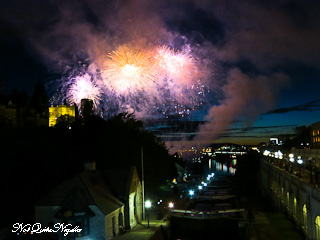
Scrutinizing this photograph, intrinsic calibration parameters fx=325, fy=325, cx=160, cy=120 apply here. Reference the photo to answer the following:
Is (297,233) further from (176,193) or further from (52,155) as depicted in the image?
(176,193)

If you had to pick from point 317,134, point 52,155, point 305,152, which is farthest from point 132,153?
point 317,134

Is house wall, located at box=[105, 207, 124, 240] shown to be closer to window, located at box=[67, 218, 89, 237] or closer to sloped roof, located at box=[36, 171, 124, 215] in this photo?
sloped roof, located at box=[36, 171, 124, 215]

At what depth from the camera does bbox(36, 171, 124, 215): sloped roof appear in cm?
2536

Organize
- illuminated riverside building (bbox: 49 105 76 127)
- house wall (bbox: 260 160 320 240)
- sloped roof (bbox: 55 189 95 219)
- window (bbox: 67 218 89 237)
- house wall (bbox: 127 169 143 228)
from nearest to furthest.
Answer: house wall (bbox: 260 160 320 240) → sloped roof (bbox: 55 189 95 219) → window (bbox: 67 218 89 237) → house wall (bbox: 127 169 143 228) → illuminated riverside building (bbox: 49 105 76 127)

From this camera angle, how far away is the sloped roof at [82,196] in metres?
25.4

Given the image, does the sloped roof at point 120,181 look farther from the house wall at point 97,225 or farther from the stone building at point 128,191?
the house wall at point 97,225

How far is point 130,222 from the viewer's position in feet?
98.0

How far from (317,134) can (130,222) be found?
82549 mm

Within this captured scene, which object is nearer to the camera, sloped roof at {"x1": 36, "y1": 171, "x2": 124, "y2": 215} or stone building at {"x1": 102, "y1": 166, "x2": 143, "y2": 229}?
sloped roof at {"x1": 36, "y1": 171, "x2": 124, "y2": 215}

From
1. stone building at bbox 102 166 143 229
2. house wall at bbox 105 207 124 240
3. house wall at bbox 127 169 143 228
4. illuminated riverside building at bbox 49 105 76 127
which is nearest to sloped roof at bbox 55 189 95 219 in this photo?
house wall at bbox 105 207 124 240

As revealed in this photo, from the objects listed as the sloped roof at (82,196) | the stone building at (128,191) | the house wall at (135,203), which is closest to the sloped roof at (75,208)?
the sloped roof at (82,196)

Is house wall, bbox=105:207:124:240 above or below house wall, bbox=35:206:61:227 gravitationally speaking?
below

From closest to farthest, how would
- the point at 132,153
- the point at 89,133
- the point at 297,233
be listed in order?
the point at 297,233
the point at 132,153
the point at 89,133

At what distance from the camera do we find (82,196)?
25672 mm
